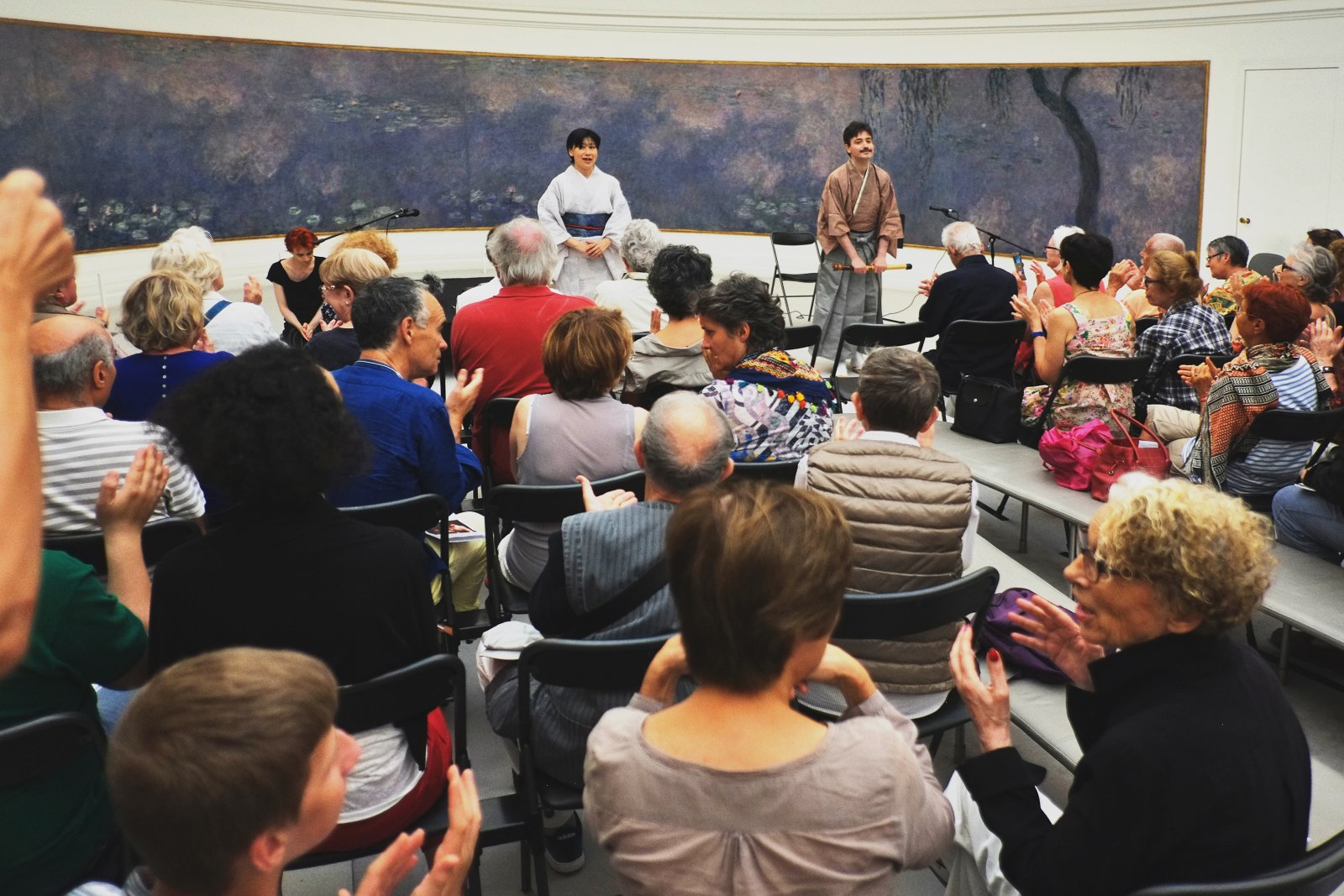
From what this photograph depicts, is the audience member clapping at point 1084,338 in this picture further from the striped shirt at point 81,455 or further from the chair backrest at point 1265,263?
the chair backrest at point 1265,263

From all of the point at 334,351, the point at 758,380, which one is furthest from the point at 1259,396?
the point at 334,351

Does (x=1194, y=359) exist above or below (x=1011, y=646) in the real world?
above

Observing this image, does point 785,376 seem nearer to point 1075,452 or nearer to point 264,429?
point 1075,452

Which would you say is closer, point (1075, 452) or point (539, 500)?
point (539, 500)

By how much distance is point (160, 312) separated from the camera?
348 cm

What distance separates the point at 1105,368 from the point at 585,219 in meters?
4.80

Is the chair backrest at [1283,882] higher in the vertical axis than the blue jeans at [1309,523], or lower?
higher

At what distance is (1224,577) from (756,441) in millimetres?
1843

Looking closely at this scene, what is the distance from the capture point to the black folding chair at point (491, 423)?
4078 millimetres

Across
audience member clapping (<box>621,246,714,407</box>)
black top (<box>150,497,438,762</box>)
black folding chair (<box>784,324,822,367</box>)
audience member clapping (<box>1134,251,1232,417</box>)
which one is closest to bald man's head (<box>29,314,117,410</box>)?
black top (<box>150,497,438,762</box>)

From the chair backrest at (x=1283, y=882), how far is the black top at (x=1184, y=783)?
0.29ft

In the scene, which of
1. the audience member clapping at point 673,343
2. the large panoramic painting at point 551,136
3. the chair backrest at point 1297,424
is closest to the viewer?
the chair backrest at point 1297,424

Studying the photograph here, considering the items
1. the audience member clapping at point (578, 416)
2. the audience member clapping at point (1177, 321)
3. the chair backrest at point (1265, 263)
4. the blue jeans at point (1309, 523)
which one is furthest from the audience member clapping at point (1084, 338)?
the chair backrest at point (1265, 263)

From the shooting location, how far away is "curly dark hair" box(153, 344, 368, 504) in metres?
2.07
